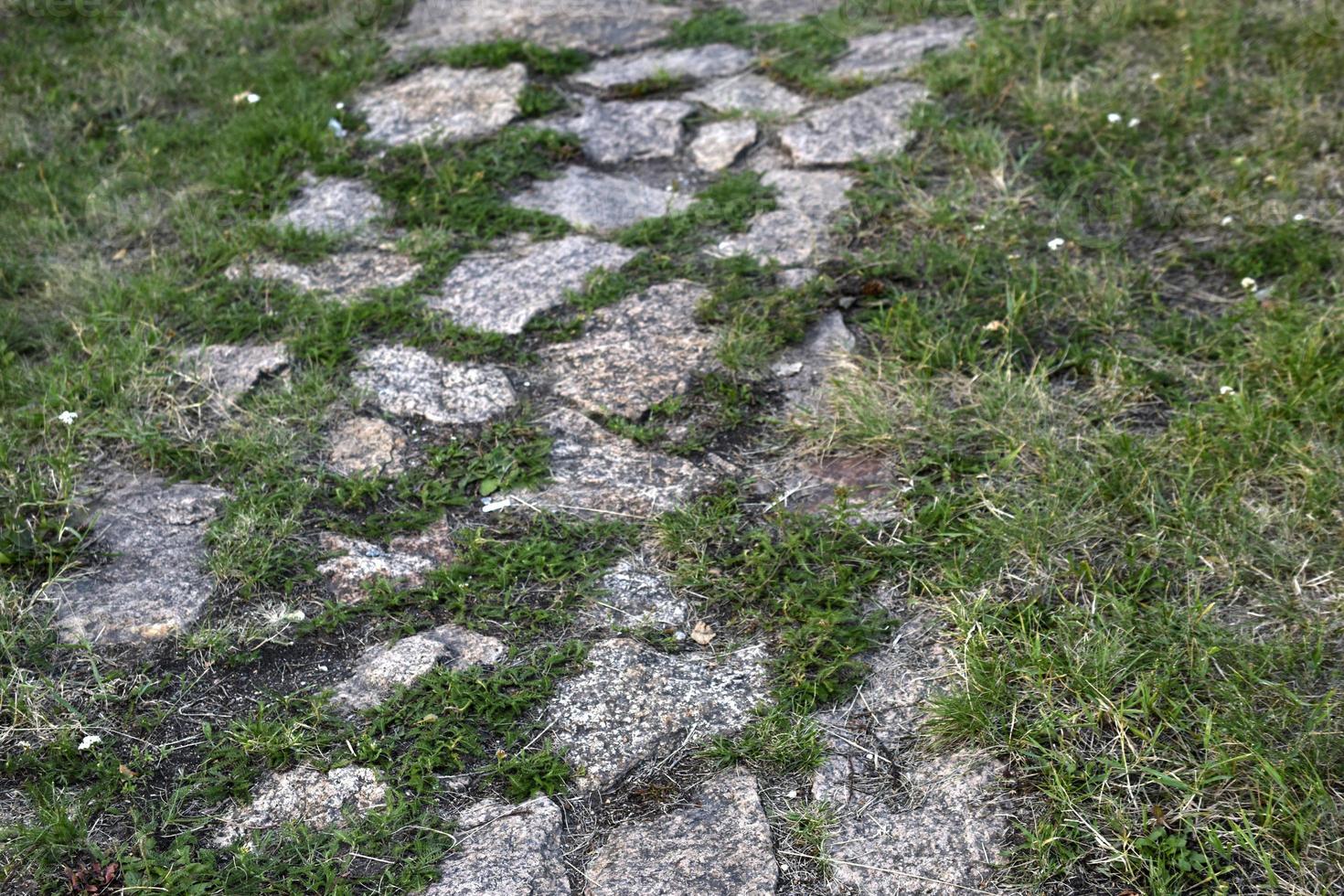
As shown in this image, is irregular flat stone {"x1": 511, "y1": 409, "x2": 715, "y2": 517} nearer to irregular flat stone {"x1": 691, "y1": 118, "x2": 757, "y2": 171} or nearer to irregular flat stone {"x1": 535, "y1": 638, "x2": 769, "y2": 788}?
irregular flat stone {"x1": 535, "y1": 638, "x2": 769, "y2": 788}

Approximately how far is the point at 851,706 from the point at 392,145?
111 inches

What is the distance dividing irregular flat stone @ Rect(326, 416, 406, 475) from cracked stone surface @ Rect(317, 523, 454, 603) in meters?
0.24

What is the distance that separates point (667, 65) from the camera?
4797 mm

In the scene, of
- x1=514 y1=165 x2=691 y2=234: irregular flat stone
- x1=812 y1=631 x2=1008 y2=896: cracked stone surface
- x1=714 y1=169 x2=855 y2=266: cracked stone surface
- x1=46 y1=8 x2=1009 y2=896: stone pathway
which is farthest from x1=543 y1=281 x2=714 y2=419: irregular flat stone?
x1=812 y1=631 x2=1008 y2=896: cracked stone surface

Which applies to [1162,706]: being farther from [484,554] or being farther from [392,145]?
[392,145]

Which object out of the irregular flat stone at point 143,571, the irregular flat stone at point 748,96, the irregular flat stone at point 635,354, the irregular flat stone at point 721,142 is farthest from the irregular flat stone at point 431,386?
the irregular flat stone at point 748,96

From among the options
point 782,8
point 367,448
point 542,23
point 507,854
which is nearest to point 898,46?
point 782,8

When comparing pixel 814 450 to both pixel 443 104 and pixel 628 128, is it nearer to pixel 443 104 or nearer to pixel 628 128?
pixel 628 128

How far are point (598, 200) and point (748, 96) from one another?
907 millimetres

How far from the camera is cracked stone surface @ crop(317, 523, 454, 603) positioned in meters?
2.73

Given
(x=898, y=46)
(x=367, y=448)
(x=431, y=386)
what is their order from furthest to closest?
(x=898, y=46)
(x=431, y=386)
(x=367, y=448)

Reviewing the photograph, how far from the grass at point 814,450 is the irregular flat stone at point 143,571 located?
0.05 m

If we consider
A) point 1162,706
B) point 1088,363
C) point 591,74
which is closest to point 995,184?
point 1088,363

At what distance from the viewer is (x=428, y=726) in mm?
2377
